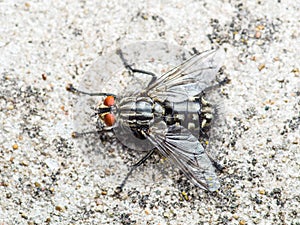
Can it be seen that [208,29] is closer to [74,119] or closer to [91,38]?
[91,38]

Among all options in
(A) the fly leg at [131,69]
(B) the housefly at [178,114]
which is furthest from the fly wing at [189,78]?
(A) the fly leg at [131,69]

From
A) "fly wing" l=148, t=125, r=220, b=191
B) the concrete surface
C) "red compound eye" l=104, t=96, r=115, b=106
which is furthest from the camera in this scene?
the concrete surface

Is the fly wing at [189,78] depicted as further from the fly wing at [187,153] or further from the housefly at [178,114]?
the fly wing at [187,153]

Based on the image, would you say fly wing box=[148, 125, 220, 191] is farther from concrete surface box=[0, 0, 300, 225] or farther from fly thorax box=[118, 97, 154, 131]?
concrete surface box=[0, 0, 300, 225]

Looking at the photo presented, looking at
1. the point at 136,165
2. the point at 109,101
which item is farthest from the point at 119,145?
the point at 109,101

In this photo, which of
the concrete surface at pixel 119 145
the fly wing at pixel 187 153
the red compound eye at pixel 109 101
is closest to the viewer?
the fly wing at pixel 187 153

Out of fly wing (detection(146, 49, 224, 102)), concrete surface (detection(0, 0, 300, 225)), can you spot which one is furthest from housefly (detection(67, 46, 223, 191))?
concrete surface (detection(0, 0, 300, 225))

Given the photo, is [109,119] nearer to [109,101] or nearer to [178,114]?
[109,101]
